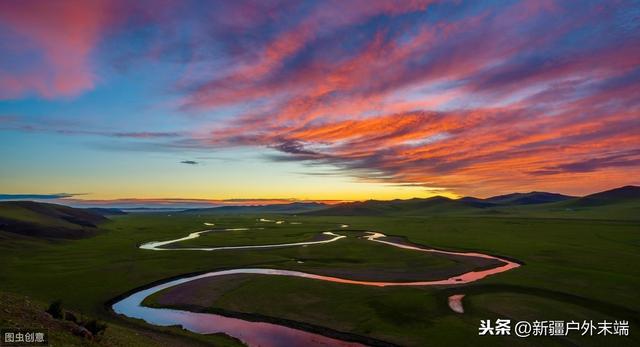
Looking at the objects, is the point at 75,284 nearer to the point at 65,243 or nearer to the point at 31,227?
the point at 65,243

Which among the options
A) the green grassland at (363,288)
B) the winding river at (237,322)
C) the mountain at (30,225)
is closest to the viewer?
the winding river at (237,322)

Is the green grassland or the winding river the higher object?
the green grassland

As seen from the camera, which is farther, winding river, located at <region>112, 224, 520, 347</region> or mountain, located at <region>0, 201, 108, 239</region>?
mountain, located at <region>0, 201, 108, 239</region>

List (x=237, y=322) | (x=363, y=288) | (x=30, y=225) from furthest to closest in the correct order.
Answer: (x=30, y=225)
(x=363, y=288)
(x=237, y=322)

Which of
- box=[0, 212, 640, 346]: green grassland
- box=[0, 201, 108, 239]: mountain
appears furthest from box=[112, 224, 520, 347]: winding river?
box=[0, 201, 108, 239]: mountain

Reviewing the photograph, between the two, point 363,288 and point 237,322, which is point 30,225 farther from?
point 363,288

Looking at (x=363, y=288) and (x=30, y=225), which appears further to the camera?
(x=30, y=225)

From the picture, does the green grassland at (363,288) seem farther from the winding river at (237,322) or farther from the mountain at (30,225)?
the mountain at (30,225)

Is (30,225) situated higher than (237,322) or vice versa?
(30,225)

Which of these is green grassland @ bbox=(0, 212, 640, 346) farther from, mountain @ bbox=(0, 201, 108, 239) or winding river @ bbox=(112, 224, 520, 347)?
mountain @ bbox=(0, 201, 108, 239)

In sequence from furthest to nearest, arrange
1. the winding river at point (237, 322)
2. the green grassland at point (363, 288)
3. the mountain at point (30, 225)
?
the mountain at point (30, 225) < the green grassland at point (363, 288) < the winding river at point (237, 322)

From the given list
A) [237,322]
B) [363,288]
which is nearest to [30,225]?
[237,322]

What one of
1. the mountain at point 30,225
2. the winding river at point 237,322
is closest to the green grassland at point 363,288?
the winding river at point 237,322
